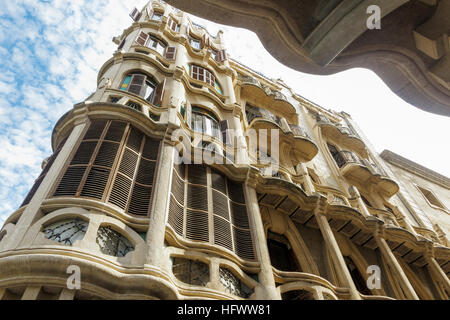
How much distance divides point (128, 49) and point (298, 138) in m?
8.99

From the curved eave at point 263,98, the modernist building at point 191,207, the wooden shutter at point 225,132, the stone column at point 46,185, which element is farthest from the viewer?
the curved eave at point 263,98

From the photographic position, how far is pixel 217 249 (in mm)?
8312

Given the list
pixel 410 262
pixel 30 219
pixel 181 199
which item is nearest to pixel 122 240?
pixel 30 219

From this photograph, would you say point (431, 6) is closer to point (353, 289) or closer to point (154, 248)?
point (154, 248)

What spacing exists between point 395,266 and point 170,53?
1328 cm

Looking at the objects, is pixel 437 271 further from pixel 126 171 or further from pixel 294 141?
pixel 126 171

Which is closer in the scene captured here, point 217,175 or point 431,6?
point 431,6

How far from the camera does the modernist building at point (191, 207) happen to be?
21.5 ft

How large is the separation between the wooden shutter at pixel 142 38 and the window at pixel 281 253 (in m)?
10.5

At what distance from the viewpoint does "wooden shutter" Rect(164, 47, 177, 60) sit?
52.8 feet

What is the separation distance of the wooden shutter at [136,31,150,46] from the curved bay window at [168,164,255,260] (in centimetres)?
800

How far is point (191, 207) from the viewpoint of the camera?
9.54 meters

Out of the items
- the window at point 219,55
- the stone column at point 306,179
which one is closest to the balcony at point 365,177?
the stone column at point 306,179

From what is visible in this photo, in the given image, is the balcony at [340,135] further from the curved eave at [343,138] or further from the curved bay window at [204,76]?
the curved bay window at [204,76]
